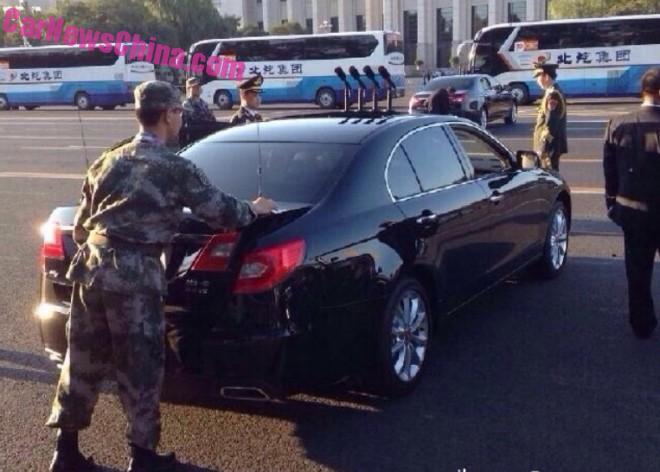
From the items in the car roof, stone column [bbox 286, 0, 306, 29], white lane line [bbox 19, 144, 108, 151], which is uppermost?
stone column [bbox 286, 0, 306, 29]

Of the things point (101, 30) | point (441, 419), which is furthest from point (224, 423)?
point (101, 30)

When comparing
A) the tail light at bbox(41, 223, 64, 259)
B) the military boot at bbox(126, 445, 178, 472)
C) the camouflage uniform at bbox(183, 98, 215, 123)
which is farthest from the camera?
the camouflage uniform at bbox(183, 98, 215, 123)

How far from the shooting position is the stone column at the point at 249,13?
10178 centimetres

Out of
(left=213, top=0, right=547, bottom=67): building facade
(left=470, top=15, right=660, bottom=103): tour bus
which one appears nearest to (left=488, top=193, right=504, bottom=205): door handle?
(left=470, top=15, right=660, bottom=103): tour bus

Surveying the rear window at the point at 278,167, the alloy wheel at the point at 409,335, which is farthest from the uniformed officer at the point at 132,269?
the alloy wheel at the point at 409,335

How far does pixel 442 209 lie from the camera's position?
521 centimetres

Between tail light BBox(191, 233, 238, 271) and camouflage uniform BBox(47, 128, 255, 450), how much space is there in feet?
0.74

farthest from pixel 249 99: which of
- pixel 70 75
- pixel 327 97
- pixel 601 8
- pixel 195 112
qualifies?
pixel 601 8

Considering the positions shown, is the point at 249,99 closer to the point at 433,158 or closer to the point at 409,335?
the point at 433,158

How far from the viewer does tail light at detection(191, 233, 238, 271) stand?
399cm

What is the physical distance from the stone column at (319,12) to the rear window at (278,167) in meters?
93.6

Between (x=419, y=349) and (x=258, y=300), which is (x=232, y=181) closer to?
(x=258, y=300)

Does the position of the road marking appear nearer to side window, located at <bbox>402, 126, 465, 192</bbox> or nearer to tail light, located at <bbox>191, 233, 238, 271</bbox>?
side window, located at <bbox>402, 126, 465, 192</bbox>

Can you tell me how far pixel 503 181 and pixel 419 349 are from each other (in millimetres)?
1820
